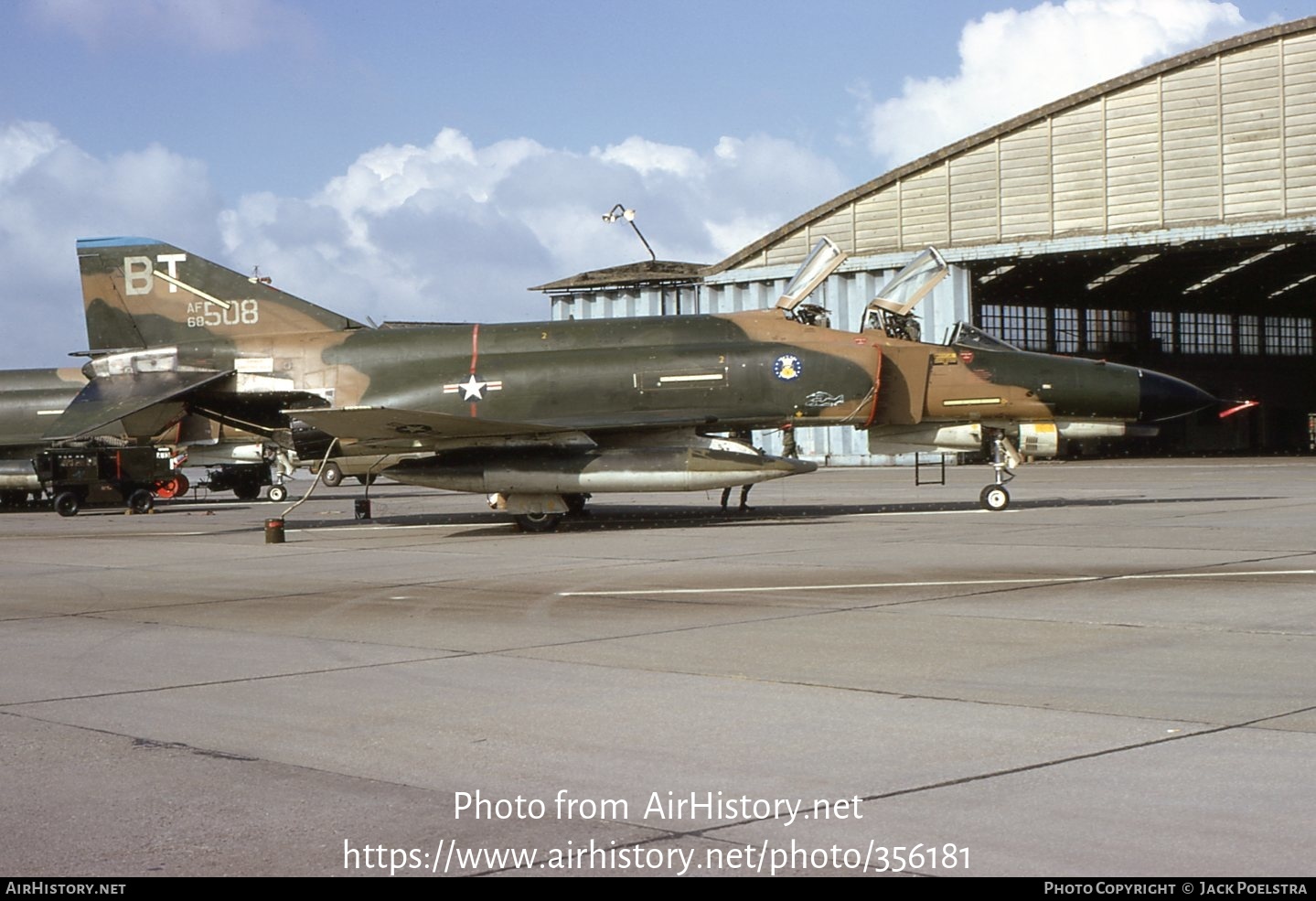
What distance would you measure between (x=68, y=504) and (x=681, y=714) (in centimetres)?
2579

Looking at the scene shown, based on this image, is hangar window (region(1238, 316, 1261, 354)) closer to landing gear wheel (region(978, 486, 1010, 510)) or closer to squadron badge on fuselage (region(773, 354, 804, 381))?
landing gear wheel (region(978, 486, 1010, 510))

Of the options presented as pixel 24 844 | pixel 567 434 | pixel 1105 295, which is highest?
pixel 1105 295

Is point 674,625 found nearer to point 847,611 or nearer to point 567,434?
point 847,611

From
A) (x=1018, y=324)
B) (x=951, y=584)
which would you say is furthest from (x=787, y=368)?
(x=1018, y=324)

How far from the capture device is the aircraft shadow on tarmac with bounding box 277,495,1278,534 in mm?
20406

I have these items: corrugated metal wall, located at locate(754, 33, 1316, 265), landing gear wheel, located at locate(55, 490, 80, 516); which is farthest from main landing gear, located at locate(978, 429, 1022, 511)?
corrugated metal wall, located at locate(754, 33, 1316, 265)

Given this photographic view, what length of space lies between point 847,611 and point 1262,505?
12.4 metres

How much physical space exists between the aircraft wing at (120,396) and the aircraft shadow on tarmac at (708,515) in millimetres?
3379

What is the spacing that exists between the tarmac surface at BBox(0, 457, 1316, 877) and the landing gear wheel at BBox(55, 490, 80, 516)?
15324 millimetres

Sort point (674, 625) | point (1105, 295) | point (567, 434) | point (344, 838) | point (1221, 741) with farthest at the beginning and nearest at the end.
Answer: point (1105, 295) → point (567, 434) → point (674, 625) → point (1221, 741) → point (344, 838)

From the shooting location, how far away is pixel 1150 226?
3875 cm

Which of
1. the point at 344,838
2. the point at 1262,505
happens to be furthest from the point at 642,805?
the point at 1262,505

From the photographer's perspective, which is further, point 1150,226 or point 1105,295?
point 1105,295

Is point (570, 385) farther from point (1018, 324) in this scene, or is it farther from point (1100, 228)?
point (1018, 324)
